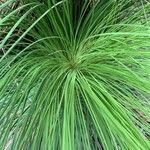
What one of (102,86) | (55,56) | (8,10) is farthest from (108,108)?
(8,10)

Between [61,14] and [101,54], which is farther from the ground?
[61,14]

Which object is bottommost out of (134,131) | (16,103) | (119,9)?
(134,131)

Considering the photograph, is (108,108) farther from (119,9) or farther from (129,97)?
(119,9)

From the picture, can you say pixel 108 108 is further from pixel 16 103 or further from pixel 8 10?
pixel 8 10

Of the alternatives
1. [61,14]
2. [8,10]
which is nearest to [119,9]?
[61,14]

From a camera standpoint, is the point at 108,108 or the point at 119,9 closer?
the point at 108,108

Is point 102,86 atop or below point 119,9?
below
